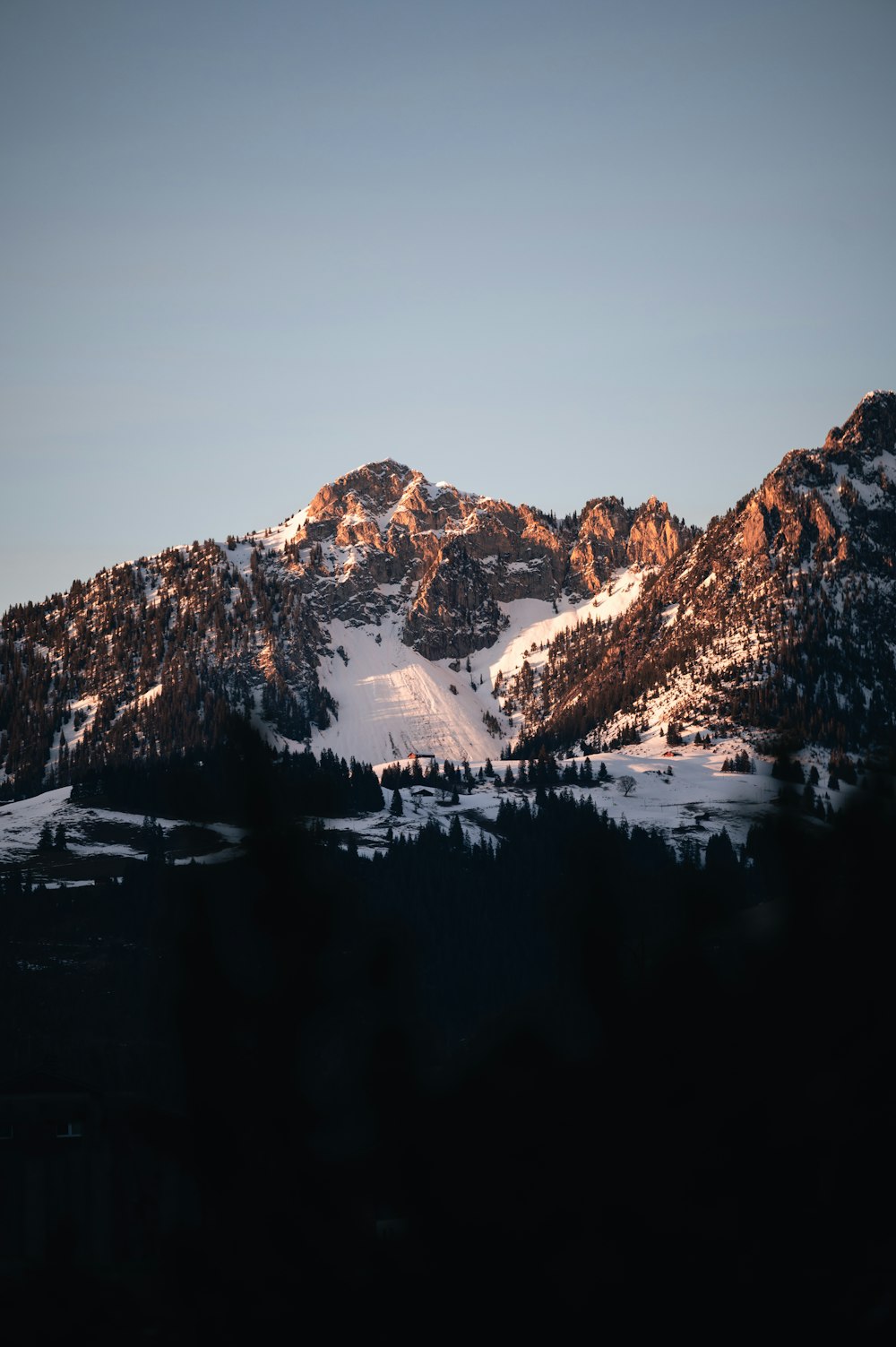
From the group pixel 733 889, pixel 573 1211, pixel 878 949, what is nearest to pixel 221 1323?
pixel 573 1211

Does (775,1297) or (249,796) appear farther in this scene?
(249,796)

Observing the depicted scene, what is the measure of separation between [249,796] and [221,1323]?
1169 cm

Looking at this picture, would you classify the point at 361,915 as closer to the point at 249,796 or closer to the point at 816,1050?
the point at 249,796

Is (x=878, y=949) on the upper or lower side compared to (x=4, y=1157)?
upper

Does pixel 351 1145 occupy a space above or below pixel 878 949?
below

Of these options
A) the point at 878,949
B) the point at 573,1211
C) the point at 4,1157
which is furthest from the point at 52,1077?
the point at 878,949

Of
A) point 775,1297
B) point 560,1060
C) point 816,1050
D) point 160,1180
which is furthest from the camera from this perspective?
point 160,1180

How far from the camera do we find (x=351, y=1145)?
3600 cm

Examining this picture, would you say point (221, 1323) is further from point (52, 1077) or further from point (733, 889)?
point (52, 1077)

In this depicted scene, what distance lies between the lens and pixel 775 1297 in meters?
23.3

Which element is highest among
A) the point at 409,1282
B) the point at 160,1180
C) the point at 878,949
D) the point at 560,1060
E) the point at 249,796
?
the point at 249,796

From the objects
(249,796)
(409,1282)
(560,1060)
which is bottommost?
(409,1282)

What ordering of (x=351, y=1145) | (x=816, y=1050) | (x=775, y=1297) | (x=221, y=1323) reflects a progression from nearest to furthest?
(x=775, y=1297) < (x=221, y=1323) < (x=816, y=1050) < (x=351, y=1145)

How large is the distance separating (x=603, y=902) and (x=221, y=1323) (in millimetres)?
12771
